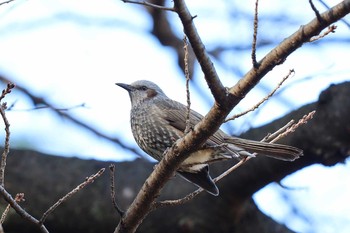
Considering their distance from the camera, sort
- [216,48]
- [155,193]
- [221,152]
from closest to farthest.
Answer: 1. [155,193]
2. [221,152]
3. [216,48]

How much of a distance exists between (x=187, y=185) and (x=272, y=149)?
129 centimetres

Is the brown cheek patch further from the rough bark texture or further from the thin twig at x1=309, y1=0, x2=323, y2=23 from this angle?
the thin twig at x1=309, y1=0, x2=323, y2=23

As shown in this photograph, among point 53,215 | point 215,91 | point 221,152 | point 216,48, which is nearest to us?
point 215,91

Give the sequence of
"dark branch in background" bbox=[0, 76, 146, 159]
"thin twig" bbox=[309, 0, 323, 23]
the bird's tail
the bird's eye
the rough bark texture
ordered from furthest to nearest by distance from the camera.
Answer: "dark branch in background" bbox=[0, 76, 146, 159]
the bird's eye
the rough bark texture
the bird's tail
"thin twig" bbox=[309, 0, 323, 23]

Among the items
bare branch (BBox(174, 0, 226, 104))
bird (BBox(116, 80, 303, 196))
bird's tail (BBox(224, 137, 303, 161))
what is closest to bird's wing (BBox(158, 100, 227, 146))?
bird (BBox(116, 80, 303, 196))

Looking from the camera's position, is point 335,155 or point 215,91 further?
point 335,155

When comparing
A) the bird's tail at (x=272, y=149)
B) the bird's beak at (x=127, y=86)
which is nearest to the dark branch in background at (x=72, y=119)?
the bird's beak at (x=127, y=86)

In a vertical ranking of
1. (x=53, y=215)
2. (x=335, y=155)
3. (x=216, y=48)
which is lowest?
(x=53, y=215)

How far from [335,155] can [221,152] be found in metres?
0.94

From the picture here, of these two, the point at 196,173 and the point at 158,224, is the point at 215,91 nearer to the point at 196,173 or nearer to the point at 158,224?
the point at 196,173

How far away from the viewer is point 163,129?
4.82 meters

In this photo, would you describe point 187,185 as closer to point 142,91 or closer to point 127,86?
point 142,91

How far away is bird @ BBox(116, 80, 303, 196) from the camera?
161 inches

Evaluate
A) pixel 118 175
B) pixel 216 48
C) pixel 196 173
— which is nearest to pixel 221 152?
pixel 196 173
